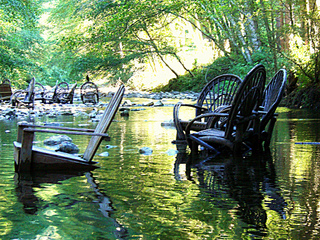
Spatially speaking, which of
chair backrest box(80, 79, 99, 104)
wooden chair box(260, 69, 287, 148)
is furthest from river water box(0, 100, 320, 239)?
chair backrest box(80, 79, 99, 104)

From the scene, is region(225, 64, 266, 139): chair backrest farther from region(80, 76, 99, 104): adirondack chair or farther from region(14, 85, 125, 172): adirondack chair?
region(80, 76, 99, 104): adirondack chair

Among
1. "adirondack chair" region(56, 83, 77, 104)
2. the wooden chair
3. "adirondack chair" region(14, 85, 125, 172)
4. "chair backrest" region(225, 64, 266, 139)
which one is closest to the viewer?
"adirondack chair" region(14, 85, 125, 172)

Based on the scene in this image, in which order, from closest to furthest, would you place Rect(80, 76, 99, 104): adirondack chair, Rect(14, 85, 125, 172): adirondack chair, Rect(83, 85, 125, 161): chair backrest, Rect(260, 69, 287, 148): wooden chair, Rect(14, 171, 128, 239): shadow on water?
1. Rect(14, 171, 128, 239): shadow on water
2. Rect(14, 85, 125, 172): adirondack chair
3. Rect(83, 85, 125, 161): chair backrest
4. Rect(260, 69, 287, 148): wooden chair
5. Rect(80, 76, 99, 104): adirondack chair

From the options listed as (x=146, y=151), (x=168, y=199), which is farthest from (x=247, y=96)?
(x=168, y=199)

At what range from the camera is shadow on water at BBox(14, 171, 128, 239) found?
2705 millimetres

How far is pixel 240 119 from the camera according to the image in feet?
15.4

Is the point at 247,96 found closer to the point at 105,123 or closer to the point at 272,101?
the point at 272,101

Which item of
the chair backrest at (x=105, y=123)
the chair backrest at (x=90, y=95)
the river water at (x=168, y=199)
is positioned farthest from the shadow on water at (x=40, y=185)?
the chair backrest at (x=90, y=95)

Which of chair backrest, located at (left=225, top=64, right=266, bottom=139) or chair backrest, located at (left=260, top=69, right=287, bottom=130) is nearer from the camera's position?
chair backrest, located at (left=225, top=64, right=266, bottom=139)

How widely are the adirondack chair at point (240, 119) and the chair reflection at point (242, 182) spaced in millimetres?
205

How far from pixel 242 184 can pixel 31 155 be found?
1.93 m

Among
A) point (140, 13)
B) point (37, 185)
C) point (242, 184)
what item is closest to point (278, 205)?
point (242, 184)

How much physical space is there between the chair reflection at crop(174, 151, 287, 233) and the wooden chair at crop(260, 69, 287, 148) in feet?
1.10

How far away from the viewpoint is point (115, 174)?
13.1 feet
